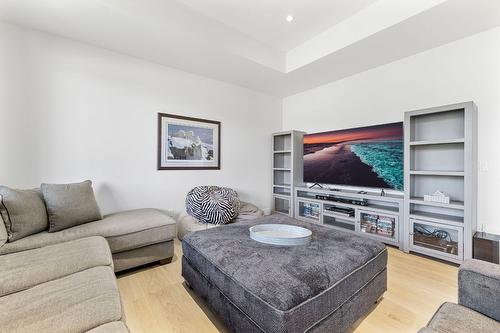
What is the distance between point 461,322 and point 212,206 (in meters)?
2.29

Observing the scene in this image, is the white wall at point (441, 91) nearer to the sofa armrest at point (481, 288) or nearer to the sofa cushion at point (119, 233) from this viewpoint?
the sofa armrest at point (481, 288)

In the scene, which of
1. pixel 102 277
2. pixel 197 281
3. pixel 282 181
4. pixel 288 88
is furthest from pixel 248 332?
pixel 288 88

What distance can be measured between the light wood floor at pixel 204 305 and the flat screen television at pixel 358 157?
107cm

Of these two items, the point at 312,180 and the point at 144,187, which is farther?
→ the point at 312,180

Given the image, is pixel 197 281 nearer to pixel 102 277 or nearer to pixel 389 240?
pixel 102 277

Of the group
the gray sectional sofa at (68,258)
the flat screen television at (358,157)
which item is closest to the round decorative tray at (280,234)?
the gray sectional sofa at (68,258)

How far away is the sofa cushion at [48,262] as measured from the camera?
1161 millimetres

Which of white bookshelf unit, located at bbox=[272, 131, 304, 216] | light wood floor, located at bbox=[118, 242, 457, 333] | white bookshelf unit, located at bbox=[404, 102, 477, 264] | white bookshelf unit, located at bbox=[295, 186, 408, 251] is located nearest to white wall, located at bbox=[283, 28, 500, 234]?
white bookshelf unit, located at bbox=[404, 102, 477, 264]

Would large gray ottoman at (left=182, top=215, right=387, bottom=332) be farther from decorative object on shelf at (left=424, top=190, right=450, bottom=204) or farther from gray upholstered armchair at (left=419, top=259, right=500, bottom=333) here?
decorative object on shelf at (left=424, top=190, right=450, bottom=204)

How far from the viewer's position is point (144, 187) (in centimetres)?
292

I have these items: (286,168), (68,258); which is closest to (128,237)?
(68,258)

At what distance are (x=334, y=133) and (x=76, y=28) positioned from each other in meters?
3.48

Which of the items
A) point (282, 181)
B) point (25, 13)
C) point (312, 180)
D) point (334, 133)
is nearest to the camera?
point (25, 13)

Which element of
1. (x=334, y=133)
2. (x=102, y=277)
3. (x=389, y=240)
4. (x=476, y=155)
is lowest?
(x=389, y=240)
